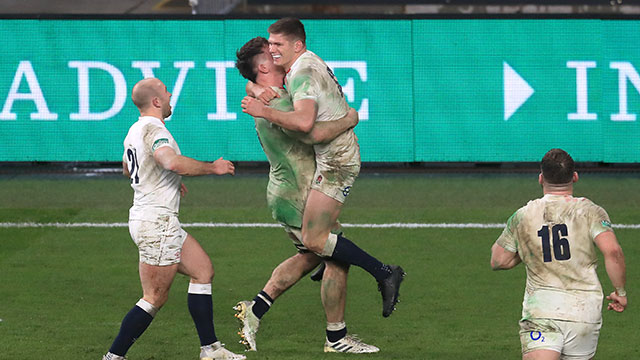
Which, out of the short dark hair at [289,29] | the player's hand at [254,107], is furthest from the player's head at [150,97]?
the short dark hair at [289,29]

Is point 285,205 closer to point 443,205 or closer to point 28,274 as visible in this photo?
point 28,274

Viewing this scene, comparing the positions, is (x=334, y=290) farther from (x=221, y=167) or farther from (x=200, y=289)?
(x=221, y=167)

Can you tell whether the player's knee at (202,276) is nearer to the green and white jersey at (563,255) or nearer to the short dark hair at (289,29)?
the short dark hair at (289,29)

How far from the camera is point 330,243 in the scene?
715 centimetres

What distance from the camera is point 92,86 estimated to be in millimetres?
15148

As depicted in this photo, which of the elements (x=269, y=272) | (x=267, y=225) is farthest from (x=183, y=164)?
(x=267, y=225)

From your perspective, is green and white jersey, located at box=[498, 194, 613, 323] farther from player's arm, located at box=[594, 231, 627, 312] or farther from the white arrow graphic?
the white arrow graphic

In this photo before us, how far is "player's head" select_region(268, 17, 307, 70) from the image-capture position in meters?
7.12

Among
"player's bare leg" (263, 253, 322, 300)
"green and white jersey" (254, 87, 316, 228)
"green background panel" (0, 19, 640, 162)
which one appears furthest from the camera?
"green background panel" (0, 19, 640, 162)

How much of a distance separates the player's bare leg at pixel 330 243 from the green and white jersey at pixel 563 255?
5.35ft

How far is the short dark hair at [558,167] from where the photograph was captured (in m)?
5.57

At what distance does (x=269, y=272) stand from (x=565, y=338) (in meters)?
4.66

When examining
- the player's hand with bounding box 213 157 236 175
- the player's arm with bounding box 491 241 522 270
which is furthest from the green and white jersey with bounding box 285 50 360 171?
the player's arm with bounding box 491 241 522 270

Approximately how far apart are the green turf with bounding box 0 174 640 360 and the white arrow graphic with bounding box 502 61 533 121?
40.3 inches
